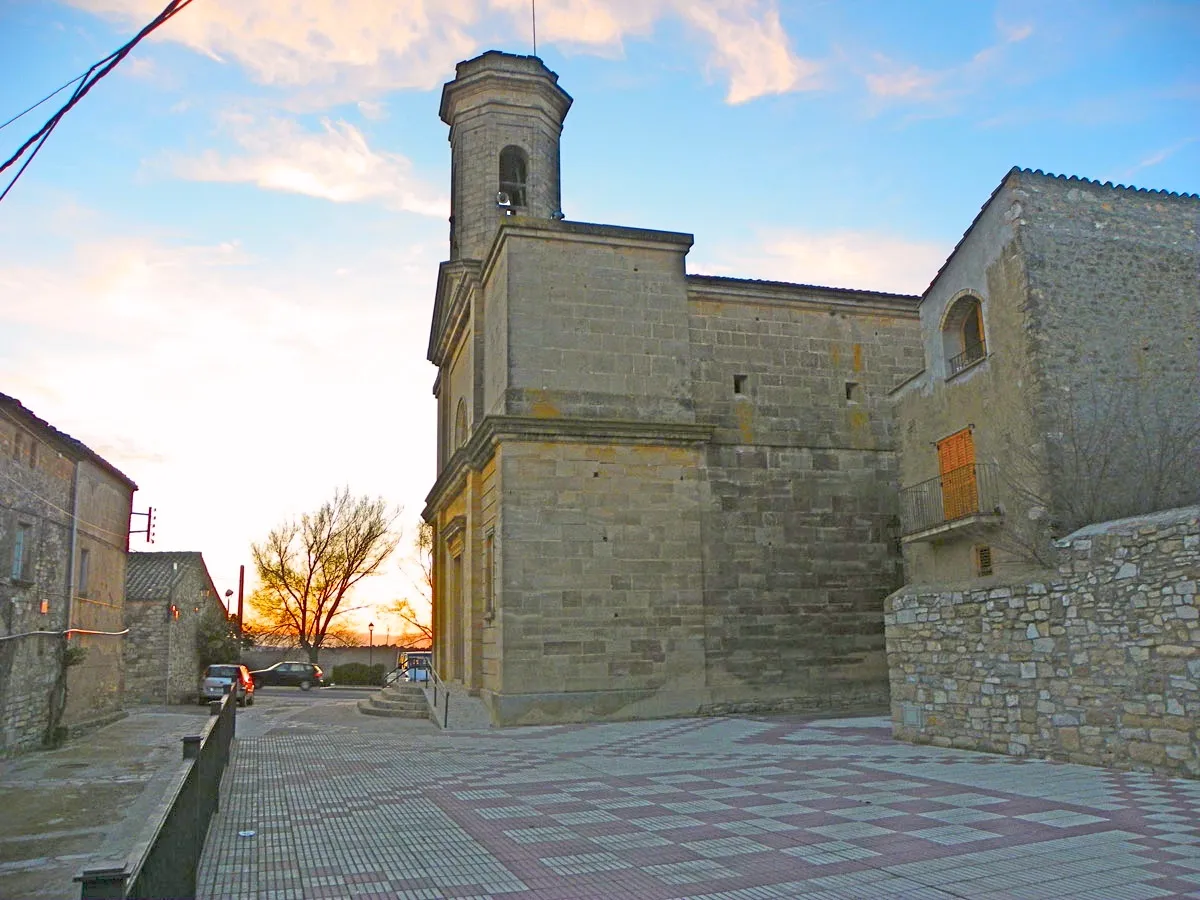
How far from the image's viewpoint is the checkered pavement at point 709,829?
209 inches

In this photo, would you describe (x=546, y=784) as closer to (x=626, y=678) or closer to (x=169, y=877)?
(x=169, y=877)

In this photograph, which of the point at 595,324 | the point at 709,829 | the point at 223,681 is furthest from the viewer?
the point at 223,681

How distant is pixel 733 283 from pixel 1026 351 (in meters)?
6.44

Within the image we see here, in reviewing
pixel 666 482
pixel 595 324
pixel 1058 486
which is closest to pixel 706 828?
pixel 1058 486

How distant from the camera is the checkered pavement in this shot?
17.5 ft

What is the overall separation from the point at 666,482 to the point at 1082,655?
8.92m

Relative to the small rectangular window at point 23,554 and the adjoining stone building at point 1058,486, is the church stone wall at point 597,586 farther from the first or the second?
the small rectangular window at point 23,554

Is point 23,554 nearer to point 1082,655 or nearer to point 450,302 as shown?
point 450,302

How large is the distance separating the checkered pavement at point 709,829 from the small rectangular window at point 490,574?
5460 millimetres

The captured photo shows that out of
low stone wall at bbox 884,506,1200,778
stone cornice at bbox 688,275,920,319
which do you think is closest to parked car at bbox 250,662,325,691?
stone cornice at bbox 688,275,920,319

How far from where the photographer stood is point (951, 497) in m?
15.7

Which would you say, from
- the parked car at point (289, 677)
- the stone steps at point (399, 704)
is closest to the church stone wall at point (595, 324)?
the stone steps at point (399, 704)

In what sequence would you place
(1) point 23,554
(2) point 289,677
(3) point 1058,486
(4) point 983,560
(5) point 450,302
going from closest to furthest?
(3) point 1058,486 → (4) point 983,560 → (1) point 23,554 → (5) point 450,302 → (2) point 289,677

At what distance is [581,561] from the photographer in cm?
1633
